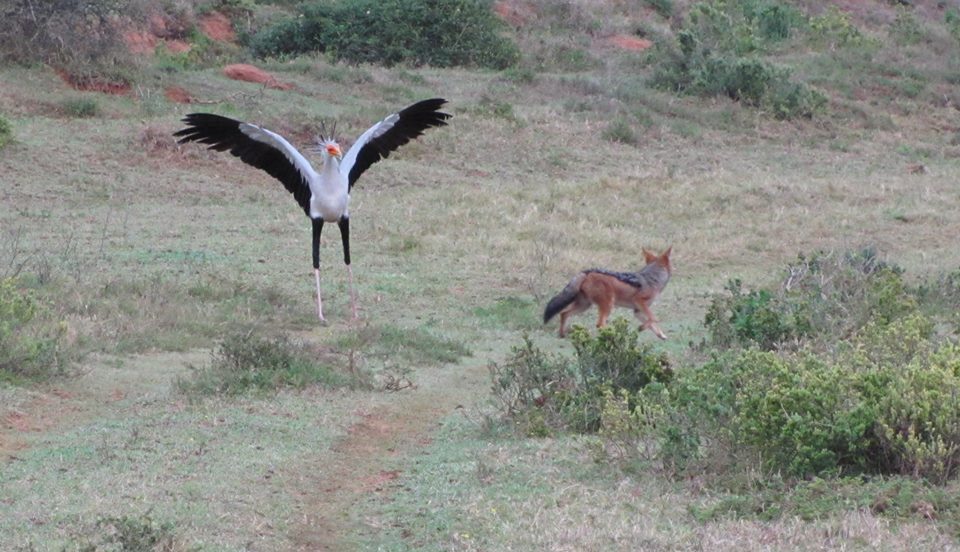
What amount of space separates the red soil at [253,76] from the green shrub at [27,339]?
12817 millimetres

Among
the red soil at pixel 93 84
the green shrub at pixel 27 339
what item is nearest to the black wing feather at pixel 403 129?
the green shrub at pixel 27 339

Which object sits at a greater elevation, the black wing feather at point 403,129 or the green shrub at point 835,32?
the green shrub at point 835,32

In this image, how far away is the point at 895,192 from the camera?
19.8 meters

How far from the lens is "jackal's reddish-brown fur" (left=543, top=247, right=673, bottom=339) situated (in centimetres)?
1175

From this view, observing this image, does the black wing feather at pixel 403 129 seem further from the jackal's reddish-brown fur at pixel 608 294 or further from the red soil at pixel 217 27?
the red soil at pixel 217 27

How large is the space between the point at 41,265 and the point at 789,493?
27.4 ft

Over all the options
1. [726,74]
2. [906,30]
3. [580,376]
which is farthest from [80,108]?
[906,30]

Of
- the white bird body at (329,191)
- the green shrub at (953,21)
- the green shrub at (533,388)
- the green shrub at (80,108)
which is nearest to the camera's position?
the green shrub at (533,388)

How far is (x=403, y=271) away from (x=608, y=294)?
Answer: 11.6 ft

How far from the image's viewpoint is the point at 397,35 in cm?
2789

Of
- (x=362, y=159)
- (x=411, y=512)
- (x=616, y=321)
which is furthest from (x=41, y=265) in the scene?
(x=411, y=512)

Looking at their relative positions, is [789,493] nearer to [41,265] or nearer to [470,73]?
[41,265]

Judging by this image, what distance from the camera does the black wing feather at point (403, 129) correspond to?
42.7 feet

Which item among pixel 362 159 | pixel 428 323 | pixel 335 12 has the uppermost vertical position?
pixel 335 12
